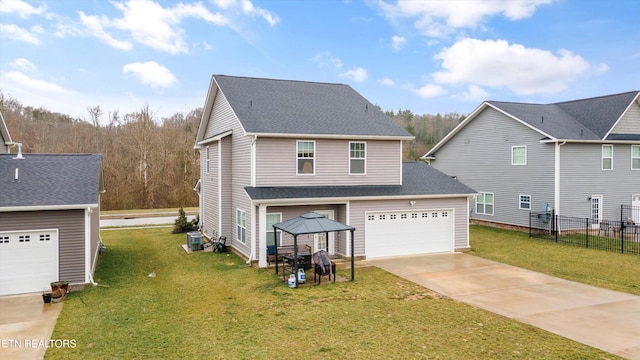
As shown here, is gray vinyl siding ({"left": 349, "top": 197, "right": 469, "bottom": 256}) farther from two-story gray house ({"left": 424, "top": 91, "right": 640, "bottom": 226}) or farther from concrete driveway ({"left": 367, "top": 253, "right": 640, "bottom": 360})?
two-story gray house ({"left": 424, "top": 91, "right": 640, "bottom": 226})

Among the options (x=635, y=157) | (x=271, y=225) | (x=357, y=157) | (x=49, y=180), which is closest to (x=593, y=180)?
(x=635, y=157)

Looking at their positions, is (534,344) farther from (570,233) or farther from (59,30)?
(59,30)

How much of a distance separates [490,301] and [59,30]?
28.6m

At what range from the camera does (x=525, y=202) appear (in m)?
23.2

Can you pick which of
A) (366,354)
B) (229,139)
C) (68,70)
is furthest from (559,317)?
(68,70)

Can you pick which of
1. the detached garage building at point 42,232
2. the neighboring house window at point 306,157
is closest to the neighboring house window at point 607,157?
the neighboring house window at point 306,157

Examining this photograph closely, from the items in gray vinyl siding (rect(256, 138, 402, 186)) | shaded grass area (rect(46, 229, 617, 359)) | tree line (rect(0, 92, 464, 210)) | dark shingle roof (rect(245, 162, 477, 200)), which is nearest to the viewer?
shaded grass area (rect(46, 229, 617, 359))

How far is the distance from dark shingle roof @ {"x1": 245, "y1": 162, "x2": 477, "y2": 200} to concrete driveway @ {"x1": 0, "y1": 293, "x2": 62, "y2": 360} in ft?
22.3

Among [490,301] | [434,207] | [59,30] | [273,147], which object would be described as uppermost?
[59,30]

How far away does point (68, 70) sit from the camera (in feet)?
116

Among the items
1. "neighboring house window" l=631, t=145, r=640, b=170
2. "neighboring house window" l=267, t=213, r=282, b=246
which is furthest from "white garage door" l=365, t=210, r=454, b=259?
"neighboring house window" l=631, t=145, r=640, b=170

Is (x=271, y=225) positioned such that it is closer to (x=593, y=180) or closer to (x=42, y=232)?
(x=42, y=232)

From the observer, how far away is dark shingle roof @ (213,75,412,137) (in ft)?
53.1

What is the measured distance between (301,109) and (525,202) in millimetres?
14742
